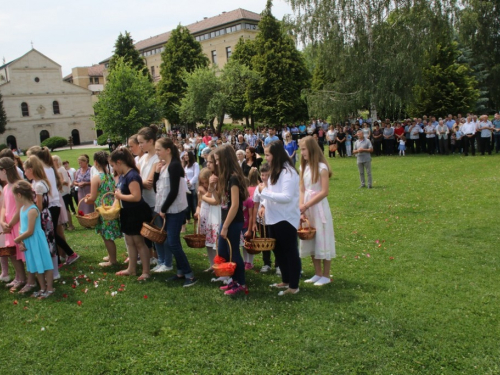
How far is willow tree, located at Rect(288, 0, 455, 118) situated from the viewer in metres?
25.2

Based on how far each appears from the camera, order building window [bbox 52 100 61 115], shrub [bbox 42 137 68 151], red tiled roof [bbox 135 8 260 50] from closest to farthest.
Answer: shrub [bbox 42 137 68 151], red tiled roof [bbox 135 8 260 50], building window [bbox 52 100 61 115]

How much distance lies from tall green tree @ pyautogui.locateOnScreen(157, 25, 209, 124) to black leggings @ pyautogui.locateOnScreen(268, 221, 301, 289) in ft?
170

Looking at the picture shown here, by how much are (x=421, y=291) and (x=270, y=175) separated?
8.22 ft

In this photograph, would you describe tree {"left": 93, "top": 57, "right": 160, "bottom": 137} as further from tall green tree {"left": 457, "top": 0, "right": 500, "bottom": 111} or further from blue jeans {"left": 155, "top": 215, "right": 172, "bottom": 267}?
blue jeans {"left": 155, "top": 215, "right": 172, "bottom": 267}

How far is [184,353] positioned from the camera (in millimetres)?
4449

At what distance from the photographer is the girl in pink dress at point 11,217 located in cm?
612

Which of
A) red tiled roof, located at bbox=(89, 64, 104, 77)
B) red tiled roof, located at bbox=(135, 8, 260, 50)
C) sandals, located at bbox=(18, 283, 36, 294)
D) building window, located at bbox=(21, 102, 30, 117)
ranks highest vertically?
red tiled roof, located at bbox=(135, 8, 260, 50)

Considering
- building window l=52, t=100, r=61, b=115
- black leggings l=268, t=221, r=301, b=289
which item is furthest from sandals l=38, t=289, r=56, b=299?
building window l=52, t=100, r=61, b=115

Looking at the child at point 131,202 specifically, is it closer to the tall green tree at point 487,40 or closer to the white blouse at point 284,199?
the white blouse at point 284,199

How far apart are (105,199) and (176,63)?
51.8 metres

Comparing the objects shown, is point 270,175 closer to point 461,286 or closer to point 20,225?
point 461,286

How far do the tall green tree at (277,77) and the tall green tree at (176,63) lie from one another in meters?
14.5

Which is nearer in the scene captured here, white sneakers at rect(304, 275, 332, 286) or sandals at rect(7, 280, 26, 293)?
white sneakers at rect(304, 275, 332, 286)

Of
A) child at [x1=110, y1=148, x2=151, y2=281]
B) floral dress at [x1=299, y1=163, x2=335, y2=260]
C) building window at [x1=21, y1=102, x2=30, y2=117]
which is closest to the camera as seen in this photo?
floral dress at [x1=299, y1=163, x2=335, y2=260]
